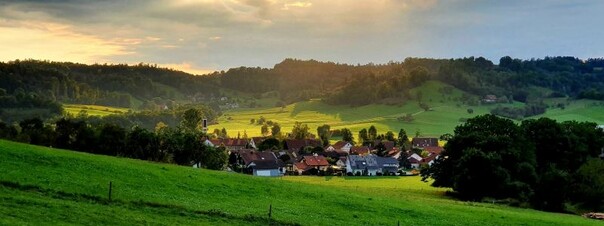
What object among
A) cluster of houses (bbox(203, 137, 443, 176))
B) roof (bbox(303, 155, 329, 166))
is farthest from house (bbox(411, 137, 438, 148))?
roof (bbox(303, 155, 329, 166))

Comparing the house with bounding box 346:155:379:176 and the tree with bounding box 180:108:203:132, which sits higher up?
the tree with bounding box 180:108:203:132

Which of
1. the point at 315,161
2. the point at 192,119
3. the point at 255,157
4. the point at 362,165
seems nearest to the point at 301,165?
the point at 315,161

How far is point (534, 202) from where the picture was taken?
64.4 m

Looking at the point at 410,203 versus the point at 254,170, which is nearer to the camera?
the point at 410,203

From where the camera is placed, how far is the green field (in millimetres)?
26859

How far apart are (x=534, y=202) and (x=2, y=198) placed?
53650mm

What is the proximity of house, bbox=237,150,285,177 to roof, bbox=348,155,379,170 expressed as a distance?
16729 mm

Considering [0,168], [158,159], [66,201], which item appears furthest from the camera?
[158,159]

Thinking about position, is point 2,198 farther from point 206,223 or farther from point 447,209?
point 447,209

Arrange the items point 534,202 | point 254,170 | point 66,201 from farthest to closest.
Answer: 1. point 254,170
2. point 534,202
3. point 66,201

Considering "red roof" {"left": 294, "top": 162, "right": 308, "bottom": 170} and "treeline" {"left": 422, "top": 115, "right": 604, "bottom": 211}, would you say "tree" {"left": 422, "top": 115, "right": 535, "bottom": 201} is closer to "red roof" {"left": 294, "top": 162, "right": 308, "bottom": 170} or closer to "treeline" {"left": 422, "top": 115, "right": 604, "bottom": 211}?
"treeline" {"left": 422, "top": 115, "right": 604, "bottom": 211}

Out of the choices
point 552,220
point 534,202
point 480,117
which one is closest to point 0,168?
point 552,220

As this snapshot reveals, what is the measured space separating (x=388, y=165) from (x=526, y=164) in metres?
68.3

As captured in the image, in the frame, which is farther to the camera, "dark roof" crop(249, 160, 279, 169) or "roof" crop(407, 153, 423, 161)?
"roof" crop(407, 153, 423, 161)
